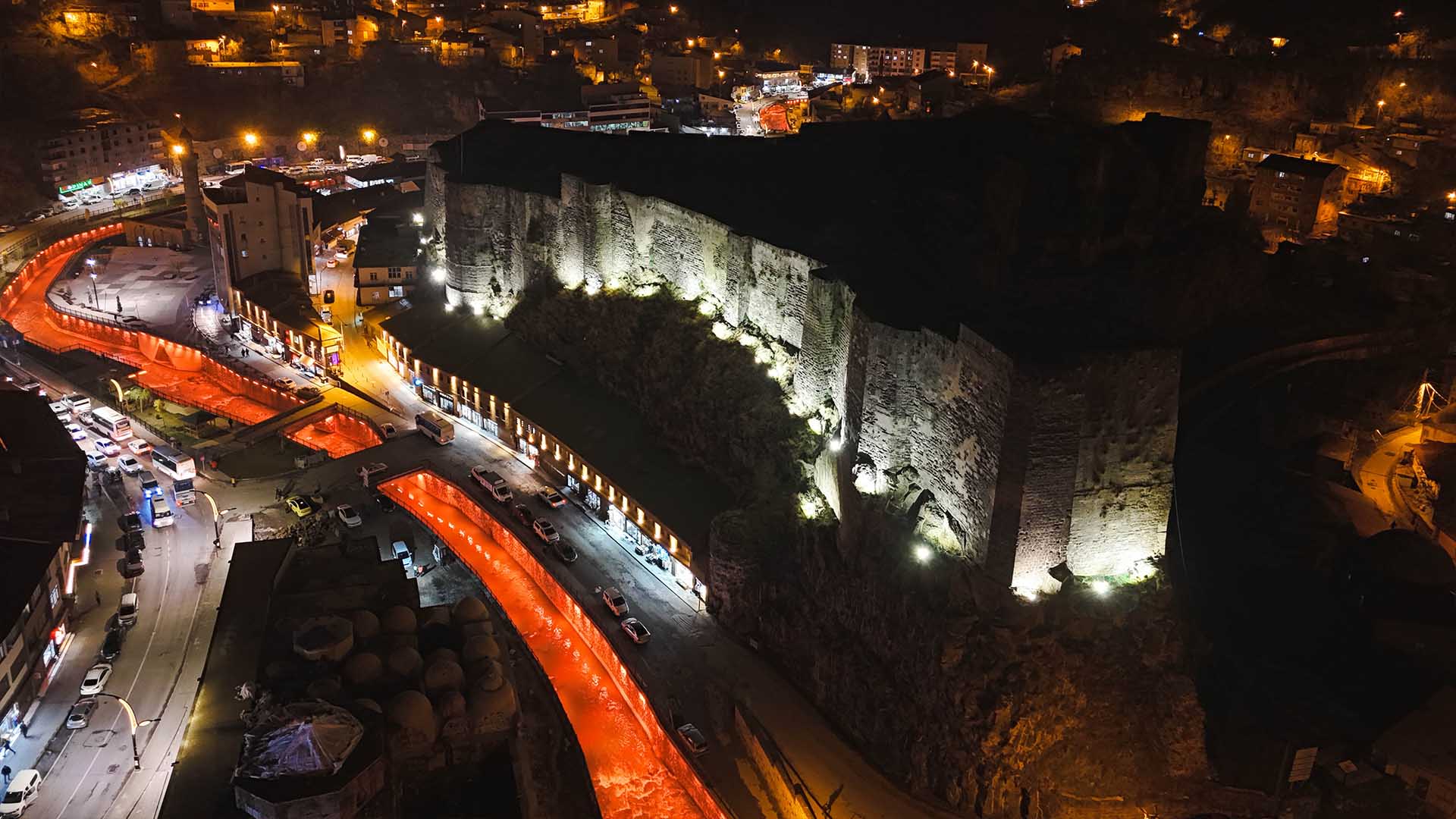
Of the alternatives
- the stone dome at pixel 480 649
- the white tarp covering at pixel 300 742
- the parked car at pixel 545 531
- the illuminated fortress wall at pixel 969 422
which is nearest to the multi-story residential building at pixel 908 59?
the illuminated fortress wall at pixel 969 422

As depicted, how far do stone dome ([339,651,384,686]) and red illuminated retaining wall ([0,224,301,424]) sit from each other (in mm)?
23866

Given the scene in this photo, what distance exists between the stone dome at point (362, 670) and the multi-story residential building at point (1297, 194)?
120ft

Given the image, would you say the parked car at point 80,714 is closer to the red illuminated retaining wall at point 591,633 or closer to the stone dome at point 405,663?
the stone dome at point 405,663

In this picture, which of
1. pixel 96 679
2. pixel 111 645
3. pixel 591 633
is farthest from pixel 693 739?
pixel 111 645

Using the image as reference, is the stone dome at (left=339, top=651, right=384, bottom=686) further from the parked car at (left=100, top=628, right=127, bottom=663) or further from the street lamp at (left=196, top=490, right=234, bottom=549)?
the street lamp at (left=196, top=490, right=234, bottom=549)

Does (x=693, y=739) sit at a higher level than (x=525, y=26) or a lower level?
lower

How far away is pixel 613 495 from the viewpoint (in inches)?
1347

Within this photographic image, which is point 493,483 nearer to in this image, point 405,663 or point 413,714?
point 405,663

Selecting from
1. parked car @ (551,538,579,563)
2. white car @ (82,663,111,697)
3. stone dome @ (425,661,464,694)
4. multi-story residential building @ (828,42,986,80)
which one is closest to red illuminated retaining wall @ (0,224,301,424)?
parked car @ (551,538,579,563)

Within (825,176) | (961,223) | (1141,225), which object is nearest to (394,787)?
(961,223)

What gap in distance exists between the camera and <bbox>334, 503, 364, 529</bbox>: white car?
113 feet

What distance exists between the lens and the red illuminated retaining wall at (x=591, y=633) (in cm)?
2603

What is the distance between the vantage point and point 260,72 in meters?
79.8

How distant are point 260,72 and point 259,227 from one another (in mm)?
34089
